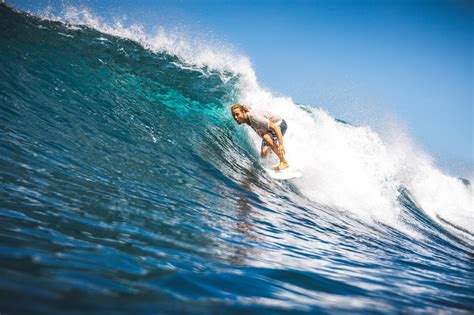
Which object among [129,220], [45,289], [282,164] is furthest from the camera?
[282,164]

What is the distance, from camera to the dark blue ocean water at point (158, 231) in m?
1.21

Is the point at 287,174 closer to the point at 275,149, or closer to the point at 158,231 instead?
the point at 275,149

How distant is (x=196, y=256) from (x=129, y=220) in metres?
0.68

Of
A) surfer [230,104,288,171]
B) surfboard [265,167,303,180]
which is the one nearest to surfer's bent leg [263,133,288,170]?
surfer [230,104,288,171]

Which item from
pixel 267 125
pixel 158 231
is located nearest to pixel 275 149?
pixel 267 125

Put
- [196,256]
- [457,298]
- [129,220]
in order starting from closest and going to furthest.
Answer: [196,256]
[129,220]
[457,298]

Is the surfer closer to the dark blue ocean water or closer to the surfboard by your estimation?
the surfboard

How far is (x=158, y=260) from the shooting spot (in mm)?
1550

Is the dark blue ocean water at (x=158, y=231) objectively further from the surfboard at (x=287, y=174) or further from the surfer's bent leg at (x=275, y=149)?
the surfer's bent leg at (x=275, y=149)

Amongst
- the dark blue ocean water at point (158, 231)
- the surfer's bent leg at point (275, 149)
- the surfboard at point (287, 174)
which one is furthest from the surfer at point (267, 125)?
the dark blue ocean water at point (158, 231)

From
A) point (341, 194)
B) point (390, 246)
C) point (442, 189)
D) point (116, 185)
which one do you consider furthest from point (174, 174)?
point (442, 189)

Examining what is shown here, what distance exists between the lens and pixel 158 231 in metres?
2.01

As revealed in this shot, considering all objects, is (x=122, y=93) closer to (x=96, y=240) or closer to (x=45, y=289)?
(x=96, y=240)

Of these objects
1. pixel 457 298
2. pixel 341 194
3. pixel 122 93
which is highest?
pixel 122 93
